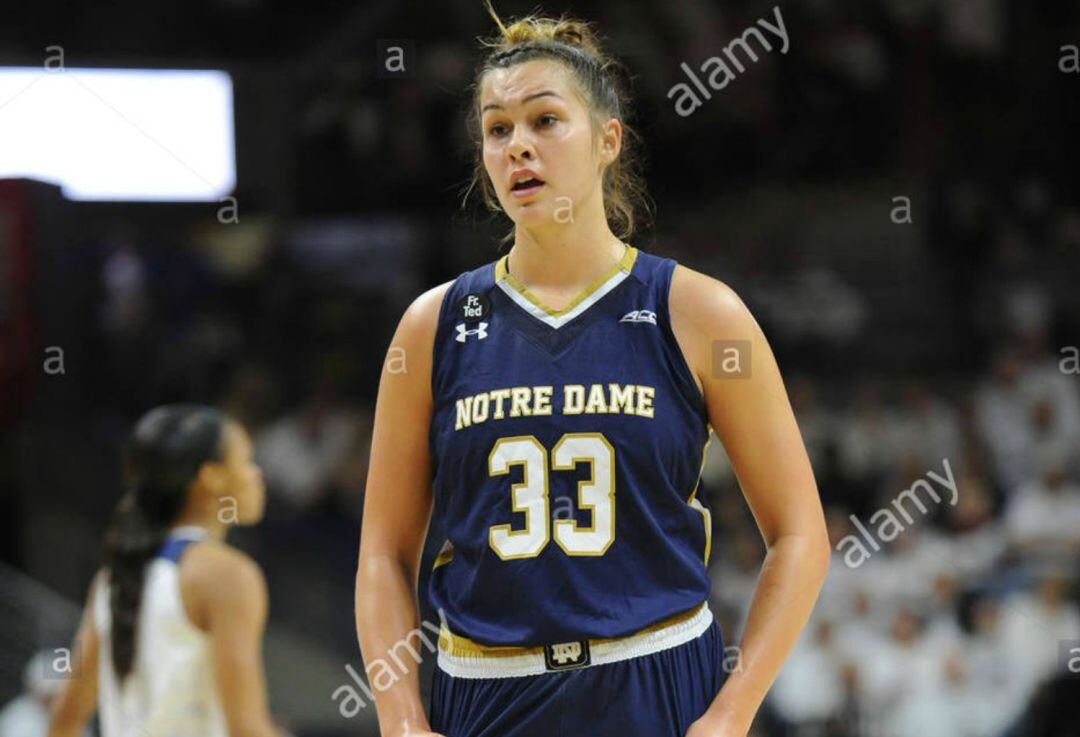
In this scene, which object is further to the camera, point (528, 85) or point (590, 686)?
point (528, 85)

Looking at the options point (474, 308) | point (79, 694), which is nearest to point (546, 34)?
point (474, 308)

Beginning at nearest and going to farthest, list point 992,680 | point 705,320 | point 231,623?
point 705,320 < point 231,623 < point 992,680

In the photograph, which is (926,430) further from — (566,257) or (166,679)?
(566,257)

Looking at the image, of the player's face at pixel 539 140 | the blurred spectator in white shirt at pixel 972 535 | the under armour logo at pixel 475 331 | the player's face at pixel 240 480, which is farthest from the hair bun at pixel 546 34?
the blurred spectator in white shirt at pixel 972 535

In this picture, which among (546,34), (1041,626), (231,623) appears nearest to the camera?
(546,34)

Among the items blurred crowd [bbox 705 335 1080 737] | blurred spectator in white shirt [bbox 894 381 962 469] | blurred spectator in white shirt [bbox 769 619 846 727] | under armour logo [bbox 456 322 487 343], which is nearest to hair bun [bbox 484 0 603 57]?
under armour logo [bbox 456 322 487 343]

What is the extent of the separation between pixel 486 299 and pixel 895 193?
7.98 meters

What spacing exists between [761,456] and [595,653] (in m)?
0.44

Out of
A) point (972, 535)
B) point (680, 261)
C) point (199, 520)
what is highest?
point (680, 261)

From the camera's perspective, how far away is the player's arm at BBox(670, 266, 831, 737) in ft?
7.86

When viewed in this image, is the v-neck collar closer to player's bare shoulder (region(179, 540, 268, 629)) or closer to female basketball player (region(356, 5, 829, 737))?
female basketball player (region(356, 5, 829, 737))

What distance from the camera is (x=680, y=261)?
933 centimetres

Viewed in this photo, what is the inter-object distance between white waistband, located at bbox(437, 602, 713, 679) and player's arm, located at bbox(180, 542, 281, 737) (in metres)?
1.38

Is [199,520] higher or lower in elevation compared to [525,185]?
lower
